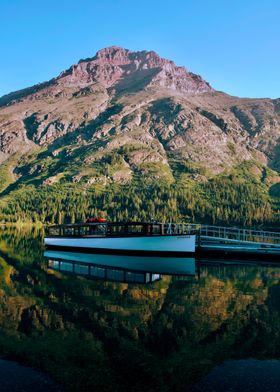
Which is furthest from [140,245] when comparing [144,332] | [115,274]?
[144,332]

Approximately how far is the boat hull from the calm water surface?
116ft

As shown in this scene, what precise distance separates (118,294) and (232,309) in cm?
1168

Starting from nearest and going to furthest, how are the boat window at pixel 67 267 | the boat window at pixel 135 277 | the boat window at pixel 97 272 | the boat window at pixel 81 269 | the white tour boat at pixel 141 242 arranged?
the boat window at pixel 135 277 < the boat window at pixel 97 272 < the boat window at pixel 81 269 < the boat window at pixel 67 267 < the white tour boat at pixel 141 242

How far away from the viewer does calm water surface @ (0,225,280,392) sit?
19047 mm

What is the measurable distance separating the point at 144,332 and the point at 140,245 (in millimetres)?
58730

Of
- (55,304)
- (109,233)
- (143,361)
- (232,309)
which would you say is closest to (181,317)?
(232,309)

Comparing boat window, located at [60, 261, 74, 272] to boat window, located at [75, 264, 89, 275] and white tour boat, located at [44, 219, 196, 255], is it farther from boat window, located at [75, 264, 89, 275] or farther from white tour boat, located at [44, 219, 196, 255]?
white tour boat, located at [44, 219, 196, 255]

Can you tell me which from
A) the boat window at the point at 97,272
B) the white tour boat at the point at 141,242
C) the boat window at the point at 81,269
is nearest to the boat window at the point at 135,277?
the boat window at the point at 97,272

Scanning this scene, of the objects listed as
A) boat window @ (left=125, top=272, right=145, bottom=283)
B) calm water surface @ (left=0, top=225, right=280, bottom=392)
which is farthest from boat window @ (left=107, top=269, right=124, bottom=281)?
calm water surface @ (left=0, top=225, right=280, bottom=392)

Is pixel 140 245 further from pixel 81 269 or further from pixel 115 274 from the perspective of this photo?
pixel 115 274

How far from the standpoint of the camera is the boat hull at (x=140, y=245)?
270ft

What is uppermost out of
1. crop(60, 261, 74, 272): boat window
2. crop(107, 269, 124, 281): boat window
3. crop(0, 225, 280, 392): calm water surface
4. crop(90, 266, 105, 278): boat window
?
crop(0, 225, 280, 392): calm water surface

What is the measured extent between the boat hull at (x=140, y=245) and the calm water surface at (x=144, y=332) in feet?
116

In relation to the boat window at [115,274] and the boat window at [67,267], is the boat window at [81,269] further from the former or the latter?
the boat window at [115,274]
